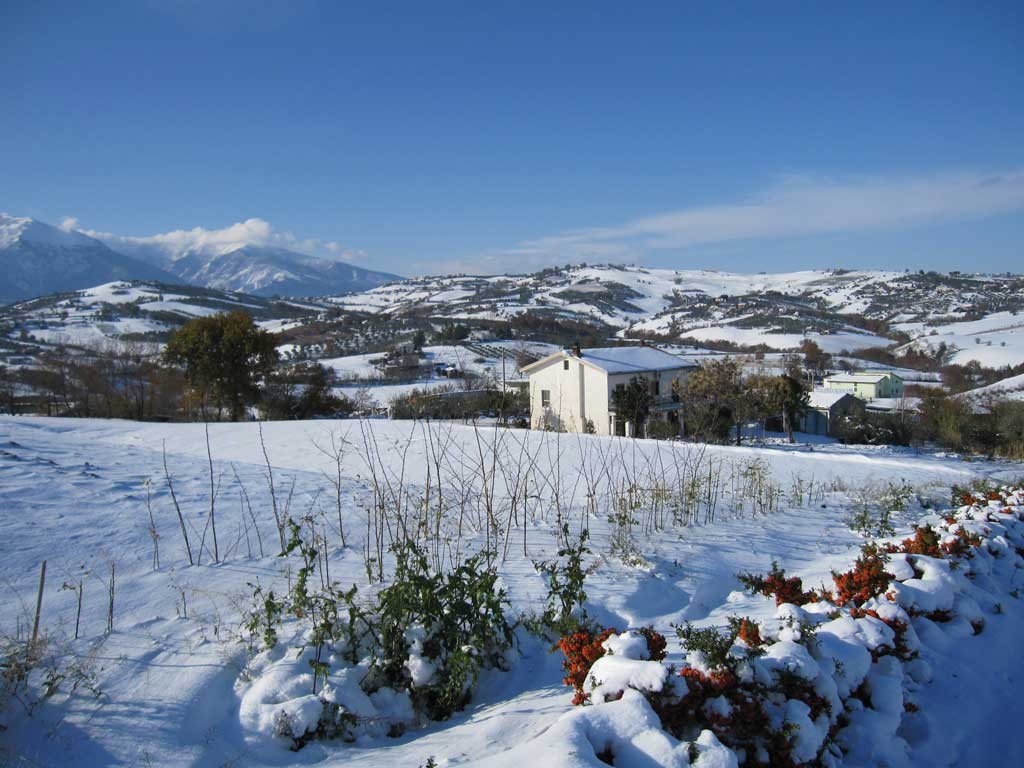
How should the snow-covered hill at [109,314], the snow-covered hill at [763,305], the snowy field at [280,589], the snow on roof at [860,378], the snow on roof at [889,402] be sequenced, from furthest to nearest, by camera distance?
the snow-covered hill at [763,305] < the snow-covered hill at [109,314] < the snow on roof at [860,378] < the snow on roof at [889,402] < the snowy field at [280,589]

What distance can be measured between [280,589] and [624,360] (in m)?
26.5

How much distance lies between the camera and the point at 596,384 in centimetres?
2775

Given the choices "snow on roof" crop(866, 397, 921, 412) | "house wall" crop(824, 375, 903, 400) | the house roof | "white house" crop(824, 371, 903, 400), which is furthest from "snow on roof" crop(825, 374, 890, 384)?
the house roof

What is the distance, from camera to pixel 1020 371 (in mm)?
52625

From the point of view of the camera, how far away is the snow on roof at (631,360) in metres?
27.9

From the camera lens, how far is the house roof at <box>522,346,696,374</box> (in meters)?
27.9

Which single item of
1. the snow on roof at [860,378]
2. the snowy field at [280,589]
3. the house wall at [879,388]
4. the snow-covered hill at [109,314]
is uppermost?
the snow-covered hill at [109,314]

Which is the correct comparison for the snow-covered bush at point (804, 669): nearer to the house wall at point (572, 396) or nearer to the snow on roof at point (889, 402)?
the house wall at point (572, 396)

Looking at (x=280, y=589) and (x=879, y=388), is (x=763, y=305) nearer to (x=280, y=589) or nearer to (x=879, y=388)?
(x=879, y=388)

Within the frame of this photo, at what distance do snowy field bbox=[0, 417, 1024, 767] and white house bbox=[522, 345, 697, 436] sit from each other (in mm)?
19515

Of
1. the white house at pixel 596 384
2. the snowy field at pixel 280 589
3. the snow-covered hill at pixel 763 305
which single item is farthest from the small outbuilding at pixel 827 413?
the snow-covered hill at pixel 763 305

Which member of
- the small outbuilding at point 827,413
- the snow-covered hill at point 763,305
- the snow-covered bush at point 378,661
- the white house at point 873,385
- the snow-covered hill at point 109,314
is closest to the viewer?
the snow-covered bush at point 378,661

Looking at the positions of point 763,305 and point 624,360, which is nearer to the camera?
point 624,360

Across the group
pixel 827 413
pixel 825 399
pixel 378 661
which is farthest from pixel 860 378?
pixel 378 661
